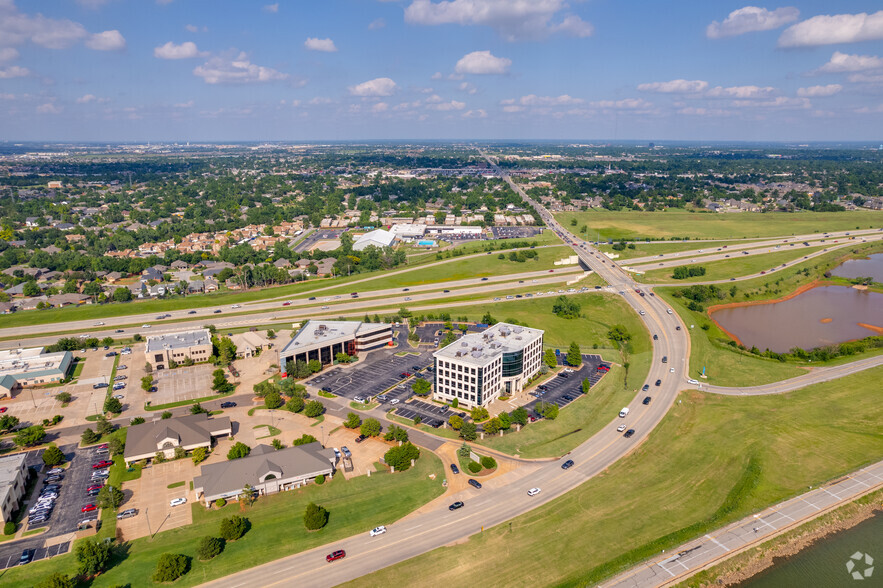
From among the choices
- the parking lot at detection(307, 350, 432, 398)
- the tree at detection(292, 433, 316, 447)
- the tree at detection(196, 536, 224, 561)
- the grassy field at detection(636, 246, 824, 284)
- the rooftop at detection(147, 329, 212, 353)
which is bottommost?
the tree at detection(196, 536, 224, 561)

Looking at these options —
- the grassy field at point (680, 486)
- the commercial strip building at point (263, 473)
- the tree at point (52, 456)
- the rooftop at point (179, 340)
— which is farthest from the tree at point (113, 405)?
the grassy field at point (680, 486)

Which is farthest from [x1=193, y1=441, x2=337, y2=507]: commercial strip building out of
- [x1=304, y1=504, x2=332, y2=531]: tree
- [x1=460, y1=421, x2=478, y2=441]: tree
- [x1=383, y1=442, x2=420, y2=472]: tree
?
[x1=460, y1=421, x2=478, y2=441]: tree

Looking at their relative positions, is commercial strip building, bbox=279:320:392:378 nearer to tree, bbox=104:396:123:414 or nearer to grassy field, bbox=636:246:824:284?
tree, bbox=104:396:123:414

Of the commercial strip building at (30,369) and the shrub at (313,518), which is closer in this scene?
the shrub at (313,518)

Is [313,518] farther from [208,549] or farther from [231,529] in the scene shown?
[208,549]

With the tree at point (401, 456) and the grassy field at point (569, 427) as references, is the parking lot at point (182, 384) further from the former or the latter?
the grassy field at point (569, 427)

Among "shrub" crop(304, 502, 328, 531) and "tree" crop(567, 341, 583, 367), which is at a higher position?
"tree" crop(567, 341, 583, 367)
